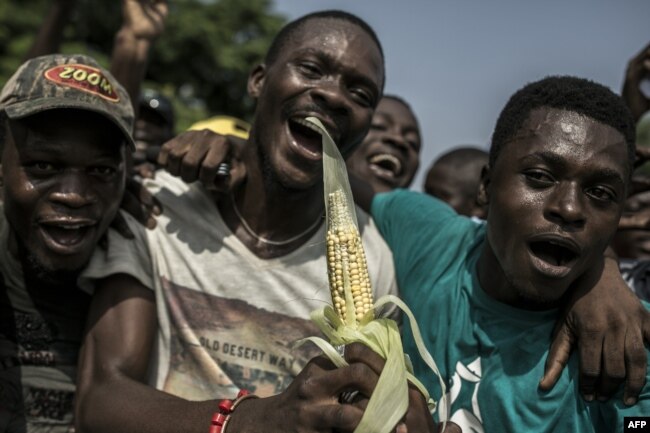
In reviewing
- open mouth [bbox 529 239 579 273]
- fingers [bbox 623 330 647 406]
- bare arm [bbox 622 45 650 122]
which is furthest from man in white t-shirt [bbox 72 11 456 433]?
bare arm [bbox 622 45 650 122]

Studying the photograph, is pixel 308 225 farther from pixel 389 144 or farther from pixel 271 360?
pixel 389 144

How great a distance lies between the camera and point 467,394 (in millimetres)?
3033

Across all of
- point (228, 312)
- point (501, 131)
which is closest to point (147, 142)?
point (228, 312)

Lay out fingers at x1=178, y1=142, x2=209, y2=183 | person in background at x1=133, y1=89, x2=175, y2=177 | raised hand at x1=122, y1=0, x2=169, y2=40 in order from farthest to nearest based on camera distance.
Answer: person in background at x1=133, y1=89, x2=175, y2=177 → raised hand at x1=122, y1=0, x2=169, y2=40 → fingers at x1=178, y1=142, x2=209, y2=183

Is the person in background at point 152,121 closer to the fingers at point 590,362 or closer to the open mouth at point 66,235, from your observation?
the open mouth at point 66,235

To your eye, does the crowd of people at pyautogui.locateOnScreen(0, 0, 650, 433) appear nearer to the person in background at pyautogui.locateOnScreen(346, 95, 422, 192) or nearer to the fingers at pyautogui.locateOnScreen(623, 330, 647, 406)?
the fingers at pyautogui.locateOnScreen(623, 330, 647, 406)

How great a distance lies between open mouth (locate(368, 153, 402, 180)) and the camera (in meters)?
5.72

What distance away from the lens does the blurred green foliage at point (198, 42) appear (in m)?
21.9

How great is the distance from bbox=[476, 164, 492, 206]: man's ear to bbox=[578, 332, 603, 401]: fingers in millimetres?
796

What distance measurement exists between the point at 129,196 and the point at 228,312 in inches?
28.3

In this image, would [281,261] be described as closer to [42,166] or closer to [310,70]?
[310,70]

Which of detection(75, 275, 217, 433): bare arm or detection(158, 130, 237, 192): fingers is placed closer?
detection(75, 275, 217, 433): bare arm

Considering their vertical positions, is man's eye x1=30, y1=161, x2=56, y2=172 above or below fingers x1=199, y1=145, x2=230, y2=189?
below

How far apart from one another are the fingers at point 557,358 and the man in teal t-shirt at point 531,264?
4 centimetres
